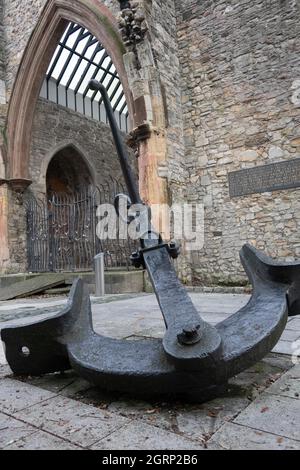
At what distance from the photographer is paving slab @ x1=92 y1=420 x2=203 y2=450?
97cm

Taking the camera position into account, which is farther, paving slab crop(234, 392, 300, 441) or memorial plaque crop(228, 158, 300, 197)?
memorial plaque crop(228, 158, 300, 197)

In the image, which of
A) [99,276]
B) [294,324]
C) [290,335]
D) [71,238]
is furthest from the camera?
[71,238]

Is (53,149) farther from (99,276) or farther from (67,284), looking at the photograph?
(99,276)

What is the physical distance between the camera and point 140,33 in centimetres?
652

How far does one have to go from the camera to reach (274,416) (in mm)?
1127

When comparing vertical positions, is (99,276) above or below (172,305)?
below

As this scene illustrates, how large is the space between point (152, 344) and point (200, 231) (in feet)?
19.0

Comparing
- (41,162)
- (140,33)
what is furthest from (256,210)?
(41,162)

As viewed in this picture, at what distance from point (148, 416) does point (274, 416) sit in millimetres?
392

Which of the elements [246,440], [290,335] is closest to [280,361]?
[290,335]

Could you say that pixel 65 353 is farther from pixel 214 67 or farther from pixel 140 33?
pixel 214 67

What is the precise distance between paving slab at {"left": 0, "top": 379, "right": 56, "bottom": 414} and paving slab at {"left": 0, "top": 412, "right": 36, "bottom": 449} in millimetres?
87

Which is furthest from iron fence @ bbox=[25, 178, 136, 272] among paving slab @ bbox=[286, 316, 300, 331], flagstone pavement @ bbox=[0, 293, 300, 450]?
flagstone pavement @ bbox=[0, 293, 300, 450]

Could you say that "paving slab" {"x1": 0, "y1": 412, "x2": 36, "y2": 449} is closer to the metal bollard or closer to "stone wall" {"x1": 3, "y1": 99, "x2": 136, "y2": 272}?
the metal bollard
